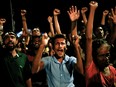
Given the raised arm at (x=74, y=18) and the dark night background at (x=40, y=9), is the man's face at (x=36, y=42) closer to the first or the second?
the raised arm at (x=74, y=18)

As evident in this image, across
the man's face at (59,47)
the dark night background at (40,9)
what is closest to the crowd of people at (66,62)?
the man's face at (59,47)

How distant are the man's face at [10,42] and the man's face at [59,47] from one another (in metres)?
1.00

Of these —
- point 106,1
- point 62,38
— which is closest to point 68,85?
point 62,38

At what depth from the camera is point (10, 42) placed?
20.5 feet

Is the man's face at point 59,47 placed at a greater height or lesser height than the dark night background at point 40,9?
lesser

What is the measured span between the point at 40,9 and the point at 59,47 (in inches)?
449

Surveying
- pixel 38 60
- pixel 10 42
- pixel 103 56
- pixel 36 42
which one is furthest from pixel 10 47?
pixel 103 56

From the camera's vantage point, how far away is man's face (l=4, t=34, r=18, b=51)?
20.4 feet

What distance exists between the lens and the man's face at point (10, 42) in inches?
244

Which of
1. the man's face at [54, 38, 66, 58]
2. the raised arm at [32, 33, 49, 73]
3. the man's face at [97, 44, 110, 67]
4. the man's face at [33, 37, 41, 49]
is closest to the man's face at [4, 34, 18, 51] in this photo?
the man's face at [33, 37, 41, 49]

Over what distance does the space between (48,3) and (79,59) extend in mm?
11531

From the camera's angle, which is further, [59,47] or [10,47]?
[10,47]

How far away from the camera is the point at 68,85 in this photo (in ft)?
17.9

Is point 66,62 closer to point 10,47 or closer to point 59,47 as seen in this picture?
point 59,47
